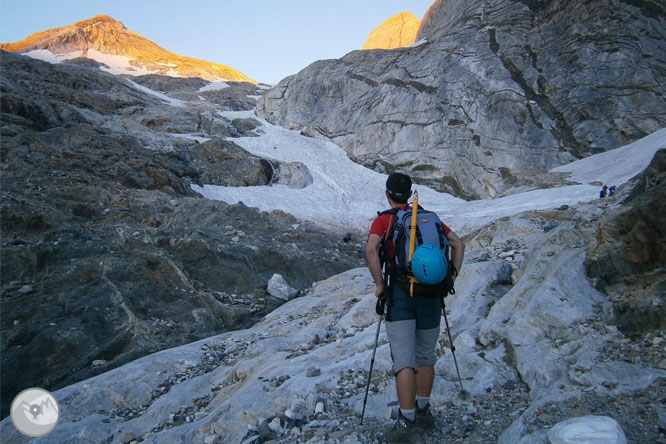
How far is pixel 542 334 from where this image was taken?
5617 millimetres

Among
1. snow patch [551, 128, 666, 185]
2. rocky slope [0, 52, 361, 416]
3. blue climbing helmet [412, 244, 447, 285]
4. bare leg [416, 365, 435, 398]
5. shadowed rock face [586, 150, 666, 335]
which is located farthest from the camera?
snow patch [551, 128, 666, 185]

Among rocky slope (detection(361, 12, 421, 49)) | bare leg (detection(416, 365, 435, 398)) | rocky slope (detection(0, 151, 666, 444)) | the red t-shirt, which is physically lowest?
rocky slope (detection(0, 151, 666, 444))

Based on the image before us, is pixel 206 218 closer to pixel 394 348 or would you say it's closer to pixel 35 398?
pixel 35 398

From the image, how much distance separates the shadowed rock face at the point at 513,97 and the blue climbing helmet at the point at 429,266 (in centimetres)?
2779

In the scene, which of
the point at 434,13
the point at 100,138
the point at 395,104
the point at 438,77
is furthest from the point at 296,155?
the point at 434,13

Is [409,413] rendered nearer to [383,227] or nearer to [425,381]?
[425,381]

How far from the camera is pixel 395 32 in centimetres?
10381

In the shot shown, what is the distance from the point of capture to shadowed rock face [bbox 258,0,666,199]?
31391 mm

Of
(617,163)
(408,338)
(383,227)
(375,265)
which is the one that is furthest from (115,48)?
(408,338)

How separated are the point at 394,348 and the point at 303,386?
2.12 meters

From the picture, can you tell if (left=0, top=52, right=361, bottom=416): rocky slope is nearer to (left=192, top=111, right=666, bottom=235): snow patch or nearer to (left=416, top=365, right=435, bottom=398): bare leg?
(left=192, top=111, right=666, bottom=235): snow patch

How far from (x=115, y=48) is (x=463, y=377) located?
13475 cm

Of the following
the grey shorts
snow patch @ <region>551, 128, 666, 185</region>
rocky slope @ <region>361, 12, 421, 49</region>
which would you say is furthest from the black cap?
rocky slope @ <region>361, 12, 421, 49</region>

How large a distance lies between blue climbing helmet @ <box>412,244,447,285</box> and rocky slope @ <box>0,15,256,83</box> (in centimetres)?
9973
